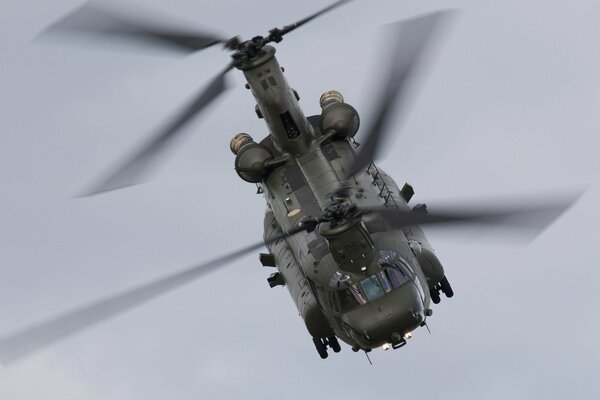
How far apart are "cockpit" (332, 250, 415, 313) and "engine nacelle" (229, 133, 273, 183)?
6424 mm

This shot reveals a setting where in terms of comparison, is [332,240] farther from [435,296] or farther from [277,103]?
[435,296]

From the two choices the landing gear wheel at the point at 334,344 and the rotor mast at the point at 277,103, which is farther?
the landing gear wheel at the point at 334,344

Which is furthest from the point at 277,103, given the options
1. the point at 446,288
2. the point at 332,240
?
the point at 446,288

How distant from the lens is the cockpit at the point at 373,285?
1748 inches

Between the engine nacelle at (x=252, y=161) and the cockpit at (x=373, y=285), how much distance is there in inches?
253

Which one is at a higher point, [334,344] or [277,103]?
[277,103]

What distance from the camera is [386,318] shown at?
4397 cm

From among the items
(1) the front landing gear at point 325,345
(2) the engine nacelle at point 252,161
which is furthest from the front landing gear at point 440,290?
(2) the engine nacelle at point 252,161

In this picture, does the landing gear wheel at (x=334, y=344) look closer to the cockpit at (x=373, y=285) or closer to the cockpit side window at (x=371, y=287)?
the cockpit at (x=373, y=285)

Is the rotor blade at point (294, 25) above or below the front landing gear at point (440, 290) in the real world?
above

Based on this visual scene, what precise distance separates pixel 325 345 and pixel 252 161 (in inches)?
300

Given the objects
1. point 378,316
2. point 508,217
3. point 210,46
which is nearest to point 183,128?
point 210,46

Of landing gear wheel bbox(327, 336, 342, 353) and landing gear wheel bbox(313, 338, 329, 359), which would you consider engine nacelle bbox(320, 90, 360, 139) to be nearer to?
landing gear wheel bbox(327, 336, 342, 353)

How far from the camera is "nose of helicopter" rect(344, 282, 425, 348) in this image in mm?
43969
